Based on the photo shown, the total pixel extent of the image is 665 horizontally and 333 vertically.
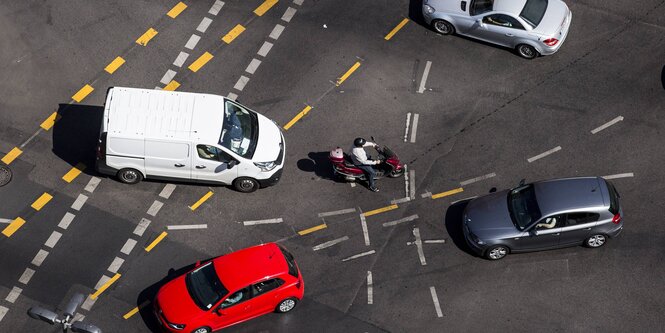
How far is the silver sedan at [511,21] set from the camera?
3075 centimetres

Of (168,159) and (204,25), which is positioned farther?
(204,25)

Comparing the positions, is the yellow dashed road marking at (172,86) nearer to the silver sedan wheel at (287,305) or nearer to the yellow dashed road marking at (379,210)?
the yellow dashed road marking at (379,210)

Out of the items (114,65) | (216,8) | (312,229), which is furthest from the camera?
(216,8)

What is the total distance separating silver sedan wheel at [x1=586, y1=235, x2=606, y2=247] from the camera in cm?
2638

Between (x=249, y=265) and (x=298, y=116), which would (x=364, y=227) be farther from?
(x=298, y=116)

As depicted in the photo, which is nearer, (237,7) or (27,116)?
(27,116)

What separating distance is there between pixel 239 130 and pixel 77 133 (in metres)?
5.70

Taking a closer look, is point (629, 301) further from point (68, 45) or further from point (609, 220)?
point (68, 45)

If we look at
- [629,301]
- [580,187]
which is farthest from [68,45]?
[629,301]

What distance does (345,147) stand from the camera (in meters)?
29.2

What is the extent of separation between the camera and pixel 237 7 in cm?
3244

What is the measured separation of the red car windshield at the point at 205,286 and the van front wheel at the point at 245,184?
3.40m

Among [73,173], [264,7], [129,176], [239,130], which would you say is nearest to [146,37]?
[264,7]

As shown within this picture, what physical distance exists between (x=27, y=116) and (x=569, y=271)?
17.9 m
